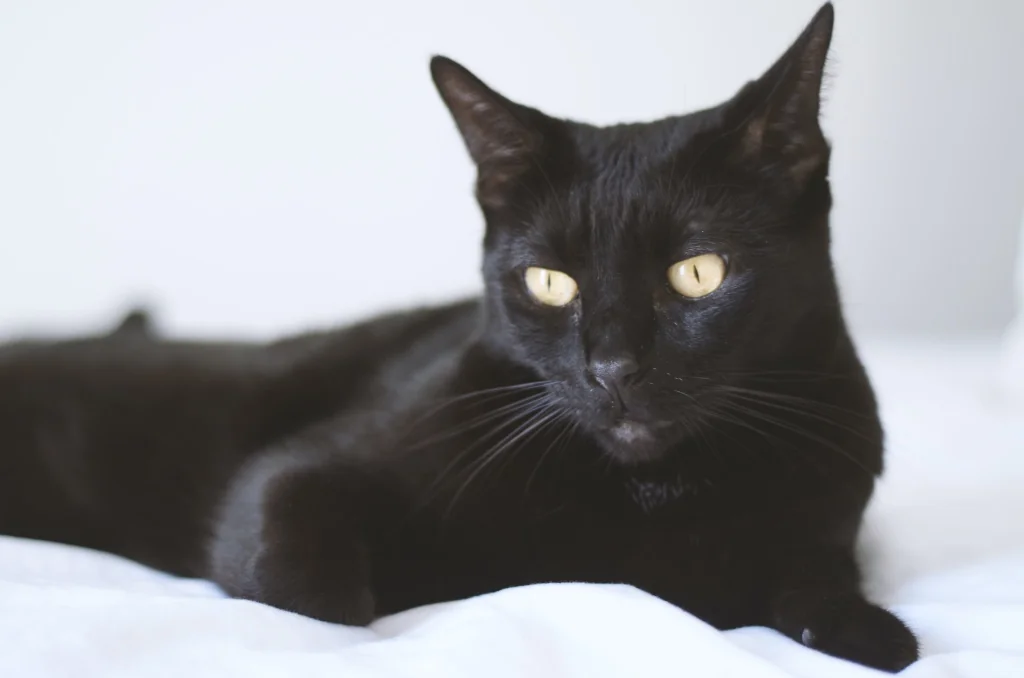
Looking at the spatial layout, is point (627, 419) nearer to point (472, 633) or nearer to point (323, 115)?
point (472, 633)

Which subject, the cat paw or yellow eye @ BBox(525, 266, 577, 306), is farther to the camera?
yellow eye @ BBox(525, 266, 577, 306)

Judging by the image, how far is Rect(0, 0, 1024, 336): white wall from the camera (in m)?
1.87

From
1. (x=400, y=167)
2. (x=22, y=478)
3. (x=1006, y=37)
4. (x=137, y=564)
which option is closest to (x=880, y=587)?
(x=137, y=564)

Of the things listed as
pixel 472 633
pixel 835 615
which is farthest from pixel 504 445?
pixel 835 615

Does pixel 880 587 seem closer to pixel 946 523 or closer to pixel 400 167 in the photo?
pixel 946 523

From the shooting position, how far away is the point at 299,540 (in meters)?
0.85

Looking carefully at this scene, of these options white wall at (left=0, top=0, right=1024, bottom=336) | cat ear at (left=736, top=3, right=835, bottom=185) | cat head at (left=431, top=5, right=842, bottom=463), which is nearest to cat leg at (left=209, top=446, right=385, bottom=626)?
cat head at (left=431, top=5, right=842, bottom=463)

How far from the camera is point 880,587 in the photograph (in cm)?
95

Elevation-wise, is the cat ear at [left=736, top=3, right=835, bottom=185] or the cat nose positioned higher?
the cat ear at [left=736, top=3, right=835, bottom=185]

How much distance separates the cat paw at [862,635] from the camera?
729mm

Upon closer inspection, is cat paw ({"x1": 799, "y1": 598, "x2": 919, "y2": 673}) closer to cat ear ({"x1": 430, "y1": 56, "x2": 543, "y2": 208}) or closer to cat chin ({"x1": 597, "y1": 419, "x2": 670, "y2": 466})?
cat chin ({"x1": 597, "y1": 419, "x2": 670, "y2": 466})

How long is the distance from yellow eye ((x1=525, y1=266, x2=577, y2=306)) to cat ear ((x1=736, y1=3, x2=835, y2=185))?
0.22 m

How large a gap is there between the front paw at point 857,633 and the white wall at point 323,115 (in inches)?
52.5

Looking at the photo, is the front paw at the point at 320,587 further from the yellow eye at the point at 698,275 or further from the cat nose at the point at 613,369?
the yellow eye at the point at 698,275
